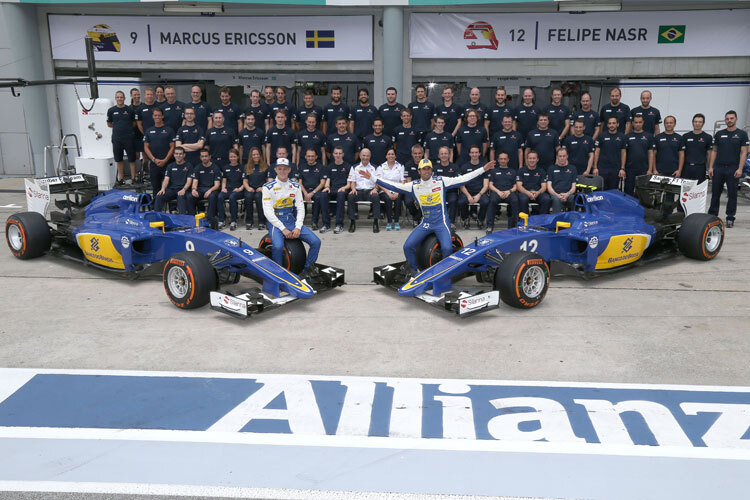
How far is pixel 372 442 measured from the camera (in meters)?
4.31

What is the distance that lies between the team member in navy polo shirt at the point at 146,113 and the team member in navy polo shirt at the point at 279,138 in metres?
2.70

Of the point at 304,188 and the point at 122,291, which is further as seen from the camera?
the point at 304,188

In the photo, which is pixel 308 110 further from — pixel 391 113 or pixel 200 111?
pixel 200 111

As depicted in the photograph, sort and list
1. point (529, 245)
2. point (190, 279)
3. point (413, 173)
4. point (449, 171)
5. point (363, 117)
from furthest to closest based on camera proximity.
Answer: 1. point (363, 117)
2. point (413, 173)
3. point (449, 171)
4. point (529, 245)
5. point (190, 279)

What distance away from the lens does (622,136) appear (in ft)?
37.2

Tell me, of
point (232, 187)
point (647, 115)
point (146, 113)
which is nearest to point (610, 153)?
point (647, 115)

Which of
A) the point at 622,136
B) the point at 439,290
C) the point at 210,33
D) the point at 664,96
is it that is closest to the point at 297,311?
the point at 439,290

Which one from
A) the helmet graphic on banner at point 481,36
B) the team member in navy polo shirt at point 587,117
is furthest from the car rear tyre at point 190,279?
the helmet graphic on banner at point 481,36

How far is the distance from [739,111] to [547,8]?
555 centimetres

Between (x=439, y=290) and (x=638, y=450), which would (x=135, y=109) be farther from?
(x=638, y=450)

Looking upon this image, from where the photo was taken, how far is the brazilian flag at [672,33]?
14312 millimetres

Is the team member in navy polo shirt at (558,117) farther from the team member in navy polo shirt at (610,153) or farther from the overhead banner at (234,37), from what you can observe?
the overhead banner at (234,37)

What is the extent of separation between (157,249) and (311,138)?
4.44 m

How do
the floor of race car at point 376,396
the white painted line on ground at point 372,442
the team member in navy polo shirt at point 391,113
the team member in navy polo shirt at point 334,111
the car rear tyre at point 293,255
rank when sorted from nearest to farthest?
the floor of race car at point 376,396 < the white painted line on ground at point 372,442 < the car rear tyre at point 293,255 < the team member in navy polo shirt at point 391,113 < the team member in navy polo shirt at point 334,111
